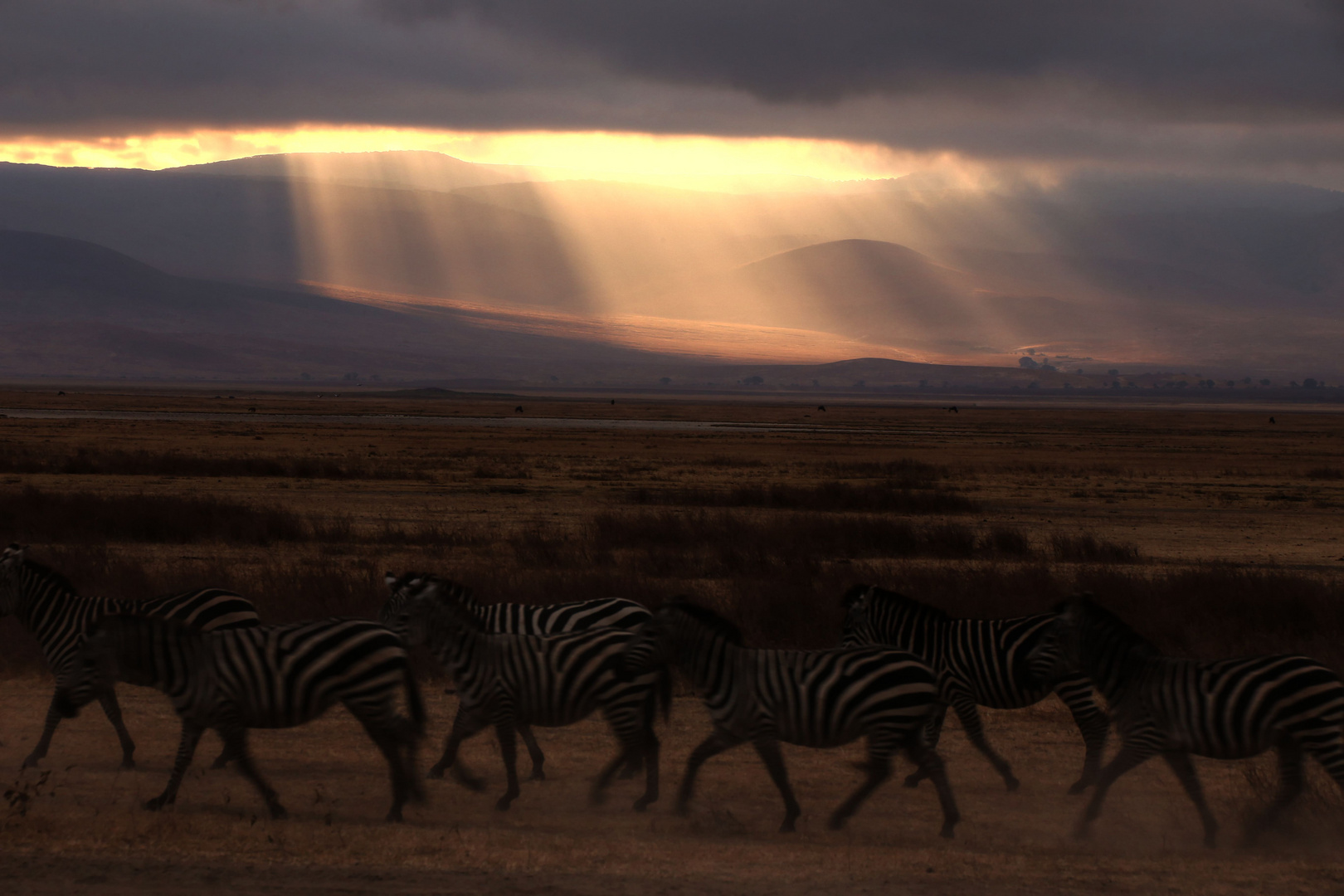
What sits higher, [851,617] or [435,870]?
[851,617]

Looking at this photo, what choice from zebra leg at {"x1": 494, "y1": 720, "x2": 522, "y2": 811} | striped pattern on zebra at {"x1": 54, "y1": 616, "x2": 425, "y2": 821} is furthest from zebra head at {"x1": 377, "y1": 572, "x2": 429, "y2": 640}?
zebra leg at {"x1": 494, "y1": 720, "x2": 522, "y2": 811}

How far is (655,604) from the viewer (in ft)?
58.6

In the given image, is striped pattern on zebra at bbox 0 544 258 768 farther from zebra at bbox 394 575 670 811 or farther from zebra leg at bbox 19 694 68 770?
zebra at bbox 394 575 670 811

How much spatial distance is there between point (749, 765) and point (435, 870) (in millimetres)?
3699

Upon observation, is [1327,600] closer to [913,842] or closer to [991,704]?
[991,704]

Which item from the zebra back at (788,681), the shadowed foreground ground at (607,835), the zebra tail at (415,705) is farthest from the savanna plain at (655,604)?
the zebra back at (788,681)

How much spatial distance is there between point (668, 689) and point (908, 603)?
2.38 m

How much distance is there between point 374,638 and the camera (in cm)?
959

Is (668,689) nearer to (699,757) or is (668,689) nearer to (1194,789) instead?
(699,757)

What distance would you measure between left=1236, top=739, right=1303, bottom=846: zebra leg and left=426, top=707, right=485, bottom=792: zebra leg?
5.44 meters

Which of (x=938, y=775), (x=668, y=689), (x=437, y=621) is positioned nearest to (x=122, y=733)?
(x=437, y=621)

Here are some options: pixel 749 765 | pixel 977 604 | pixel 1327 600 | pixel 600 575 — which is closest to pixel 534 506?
pixel 600 575

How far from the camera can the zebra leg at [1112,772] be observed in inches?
384

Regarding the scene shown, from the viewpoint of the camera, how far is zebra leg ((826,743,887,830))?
9.48m
